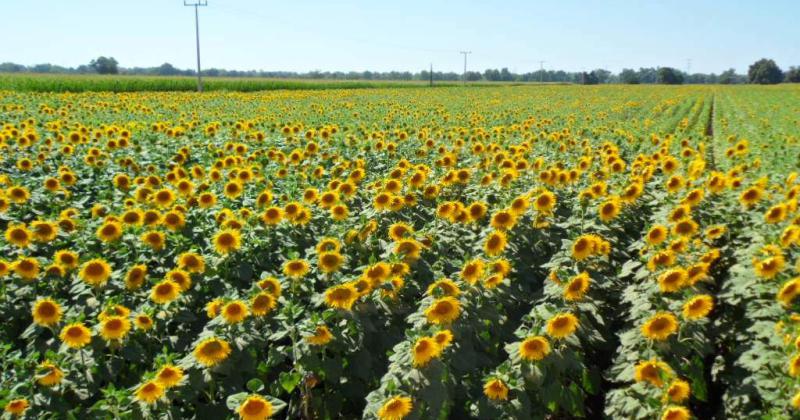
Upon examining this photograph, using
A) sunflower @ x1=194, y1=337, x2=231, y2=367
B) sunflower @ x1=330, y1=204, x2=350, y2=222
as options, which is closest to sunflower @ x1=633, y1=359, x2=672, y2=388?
sunflower @ x1=194, y1=337, x2=231, y2=367

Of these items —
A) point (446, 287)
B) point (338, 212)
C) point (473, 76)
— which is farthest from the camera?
point (473, 76)

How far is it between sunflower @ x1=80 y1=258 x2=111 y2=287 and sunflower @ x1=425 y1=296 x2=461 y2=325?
88.0 inches

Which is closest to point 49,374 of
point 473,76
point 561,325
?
point 561,325

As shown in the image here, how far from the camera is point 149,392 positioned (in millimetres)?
2838

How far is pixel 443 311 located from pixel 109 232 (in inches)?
109

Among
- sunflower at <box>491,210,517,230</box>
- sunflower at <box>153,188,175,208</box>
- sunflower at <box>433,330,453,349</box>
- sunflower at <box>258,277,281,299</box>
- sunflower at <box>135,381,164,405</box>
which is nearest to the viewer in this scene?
sunflower at <box>135,381,164,405</box>

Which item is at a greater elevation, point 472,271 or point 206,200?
point 206,200

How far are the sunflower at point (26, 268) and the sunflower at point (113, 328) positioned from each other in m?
1.04

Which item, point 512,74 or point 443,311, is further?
point 512,74

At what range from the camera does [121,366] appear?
3340 millimetres

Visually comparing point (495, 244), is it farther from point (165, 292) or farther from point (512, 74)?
point (512, 74)

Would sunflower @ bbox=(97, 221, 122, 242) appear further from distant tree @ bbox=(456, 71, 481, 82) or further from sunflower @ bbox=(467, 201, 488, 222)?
distant tree @ bbox=(456, 71, 481, 82)

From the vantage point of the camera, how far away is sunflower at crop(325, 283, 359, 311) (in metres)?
3.35

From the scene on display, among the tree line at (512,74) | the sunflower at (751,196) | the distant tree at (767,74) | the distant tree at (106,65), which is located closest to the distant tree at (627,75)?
the tree line at (512,74)
